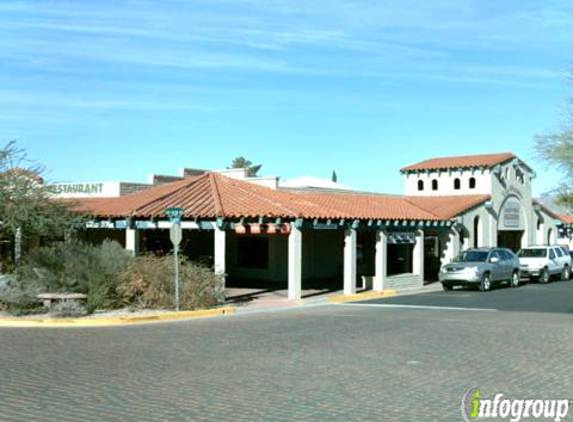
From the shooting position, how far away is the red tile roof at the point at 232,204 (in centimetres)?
2481

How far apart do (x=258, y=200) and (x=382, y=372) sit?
1593 centimetres

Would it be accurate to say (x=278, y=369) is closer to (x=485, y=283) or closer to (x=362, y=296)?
(x=362, y=296)

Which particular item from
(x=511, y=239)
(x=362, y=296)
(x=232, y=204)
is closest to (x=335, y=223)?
(x=362, y=296)

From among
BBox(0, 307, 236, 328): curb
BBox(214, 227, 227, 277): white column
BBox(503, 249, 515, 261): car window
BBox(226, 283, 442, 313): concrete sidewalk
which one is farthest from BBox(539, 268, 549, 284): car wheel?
BBox(0, 307, 236, 328): curb

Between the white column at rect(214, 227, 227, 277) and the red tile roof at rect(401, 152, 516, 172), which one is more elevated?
the red tile roof at rect(401, 152, 516, 172)

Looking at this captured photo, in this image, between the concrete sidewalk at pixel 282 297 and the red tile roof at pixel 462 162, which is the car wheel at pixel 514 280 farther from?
the red tile roof at pixel 462 162

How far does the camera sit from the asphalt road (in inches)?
870

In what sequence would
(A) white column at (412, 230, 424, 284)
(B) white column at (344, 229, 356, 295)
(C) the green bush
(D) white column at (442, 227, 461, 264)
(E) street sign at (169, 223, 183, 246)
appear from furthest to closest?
(D) white column at (442, 227, 461, 264) < (A) white column at (412, 230, 424, 284) < (B) white column at (344, 229, 356, 295) < (C) the green bush < (E) street sign at (169, 223, 183, 246)

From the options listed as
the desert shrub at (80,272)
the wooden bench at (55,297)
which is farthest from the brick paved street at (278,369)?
the desert shrub at (80,272)

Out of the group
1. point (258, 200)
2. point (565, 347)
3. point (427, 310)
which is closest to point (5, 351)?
point (565, 347)

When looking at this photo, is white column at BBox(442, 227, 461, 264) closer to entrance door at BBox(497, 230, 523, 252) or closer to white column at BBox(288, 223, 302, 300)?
entrance door at BBox(497, 230, 523, 252)

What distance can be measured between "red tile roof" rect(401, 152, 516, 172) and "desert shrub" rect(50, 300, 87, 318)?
27.0m

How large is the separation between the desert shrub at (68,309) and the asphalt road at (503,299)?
9819 mm

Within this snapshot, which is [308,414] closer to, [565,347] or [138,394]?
[138,394]
